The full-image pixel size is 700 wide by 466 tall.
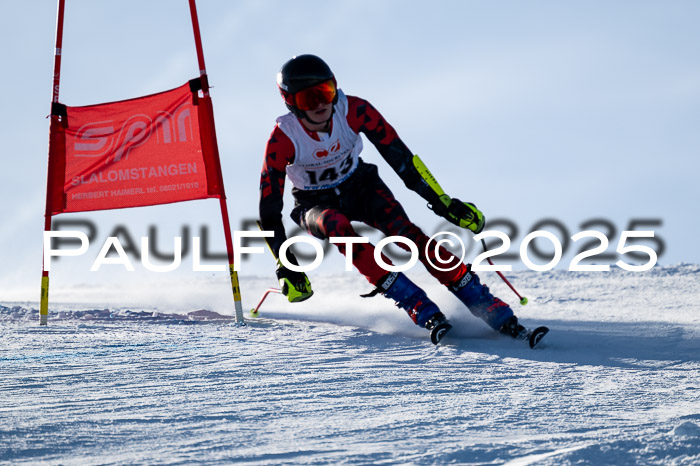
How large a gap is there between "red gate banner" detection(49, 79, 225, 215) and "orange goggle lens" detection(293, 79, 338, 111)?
197cm

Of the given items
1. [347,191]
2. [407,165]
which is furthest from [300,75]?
[407,165]

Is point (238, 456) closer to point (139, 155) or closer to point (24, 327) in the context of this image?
point (24, 327)

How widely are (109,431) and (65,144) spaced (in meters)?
4.62

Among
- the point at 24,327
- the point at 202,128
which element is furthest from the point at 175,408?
the point at 202,128

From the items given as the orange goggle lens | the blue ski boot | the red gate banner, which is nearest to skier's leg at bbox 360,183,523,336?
the blue ski boot

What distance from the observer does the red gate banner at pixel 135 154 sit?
6043mm

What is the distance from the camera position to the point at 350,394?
2691mm

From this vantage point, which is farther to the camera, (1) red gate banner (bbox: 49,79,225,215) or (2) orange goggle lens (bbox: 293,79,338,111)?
(1) red gate banner (bbox: 49,79,225,215)

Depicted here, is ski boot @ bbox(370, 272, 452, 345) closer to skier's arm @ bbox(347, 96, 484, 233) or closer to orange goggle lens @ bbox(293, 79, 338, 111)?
skier's arm @ bbox(347, 96, 484, 233)

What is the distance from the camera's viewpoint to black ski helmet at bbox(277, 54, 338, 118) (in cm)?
413

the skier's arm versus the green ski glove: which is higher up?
the skier's arm

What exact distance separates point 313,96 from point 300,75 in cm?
14

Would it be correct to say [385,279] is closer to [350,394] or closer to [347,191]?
[347,191]

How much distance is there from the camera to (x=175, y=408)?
248 cm
